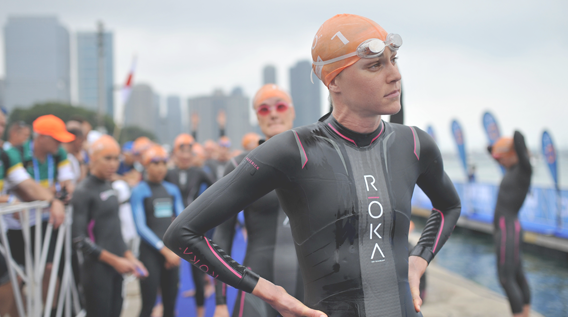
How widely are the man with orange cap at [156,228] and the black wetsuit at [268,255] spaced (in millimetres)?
1892

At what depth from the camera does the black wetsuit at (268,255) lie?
2387mm

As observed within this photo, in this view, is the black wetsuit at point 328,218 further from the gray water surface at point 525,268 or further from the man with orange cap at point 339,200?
the gray water surface at point 525,268

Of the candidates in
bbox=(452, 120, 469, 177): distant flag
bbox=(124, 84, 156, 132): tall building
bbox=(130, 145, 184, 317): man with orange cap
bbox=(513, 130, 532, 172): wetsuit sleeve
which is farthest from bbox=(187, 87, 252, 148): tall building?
bbox=(124, 84, 156, 132): tall building

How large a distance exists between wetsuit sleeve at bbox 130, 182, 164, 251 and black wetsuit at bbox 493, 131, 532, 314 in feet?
13.6

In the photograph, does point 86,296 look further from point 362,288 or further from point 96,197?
point 362,288

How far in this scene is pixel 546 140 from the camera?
10422mm

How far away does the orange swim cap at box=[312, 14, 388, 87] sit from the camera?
53.4 inches

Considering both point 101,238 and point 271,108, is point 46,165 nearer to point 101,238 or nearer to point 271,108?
point 101,238

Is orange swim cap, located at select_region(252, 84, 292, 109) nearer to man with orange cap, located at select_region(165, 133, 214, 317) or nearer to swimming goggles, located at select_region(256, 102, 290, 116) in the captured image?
swimming goggles, located at select_region(256, 102, 290, 116)

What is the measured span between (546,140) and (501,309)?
6824 millimetres

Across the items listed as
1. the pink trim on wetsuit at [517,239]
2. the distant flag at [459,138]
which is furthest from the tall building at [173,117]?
the pink trim on wetsuit at [517,239]

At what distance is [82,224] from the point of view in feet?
12.5

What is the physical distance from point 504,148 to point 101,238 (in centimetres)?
495

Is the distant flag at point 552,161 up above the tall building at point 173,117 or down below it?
above
